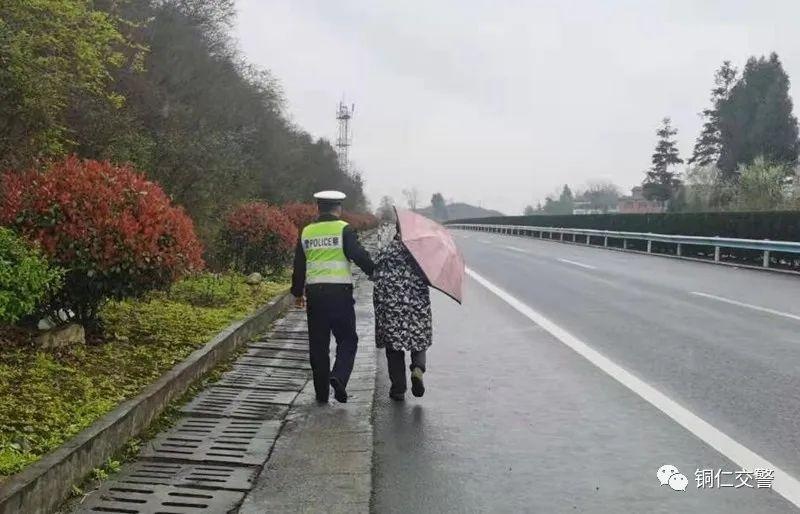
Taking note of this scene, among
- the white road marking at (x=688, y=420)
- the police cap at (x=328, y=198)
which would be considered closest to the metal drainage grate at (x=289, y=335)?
the white road marking at (x=688, y=420)

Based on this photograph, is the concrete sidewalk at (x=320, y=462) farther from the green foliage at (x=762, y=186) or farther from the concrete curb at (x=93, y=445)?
the green foliage at (x=762, y=186)

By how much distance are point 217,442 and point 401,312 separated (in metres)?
1.94

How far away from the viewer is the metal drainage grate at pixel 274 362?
825 centimetres

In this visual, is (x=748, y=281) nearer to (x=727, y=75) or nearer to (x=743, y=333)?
(x=743, y=333)

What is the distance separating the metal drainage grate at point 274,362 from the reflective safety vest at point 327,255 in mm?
1840

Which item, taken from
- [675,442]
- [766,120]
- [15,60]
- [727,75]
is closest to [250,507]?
[675,442]

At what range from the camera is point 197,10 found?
3244cm

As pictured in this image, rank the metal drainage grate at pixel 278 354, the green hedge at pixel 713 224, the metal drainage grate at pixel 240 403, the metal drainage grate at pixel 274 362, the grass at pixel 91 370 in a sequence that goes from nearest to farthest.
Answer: the grass at pixel 91 370
the metal drainage grate at pixel 240 403
the metal drainage grate at pixel 274 362
the metal drainage grate at pixel 278 354
the green hedge at pixel 713 224

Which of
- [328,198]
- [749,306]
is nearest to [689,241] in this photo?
[749,306]

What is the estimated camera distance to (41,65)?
10.5 meters

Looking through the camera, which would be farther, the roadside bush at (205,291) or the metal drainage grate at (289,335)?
the roadside bush at (205,291)

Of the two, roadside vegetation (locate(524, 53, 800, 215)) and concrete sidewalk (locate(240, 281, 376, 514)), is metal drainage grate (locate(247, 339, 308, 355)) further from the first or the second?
roadside vegetation (locate(524, 53, 800, 215))

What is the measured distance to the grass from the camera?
4.81 metres

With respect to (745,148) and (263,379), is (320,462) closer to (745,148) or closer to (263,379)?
(263,379)
